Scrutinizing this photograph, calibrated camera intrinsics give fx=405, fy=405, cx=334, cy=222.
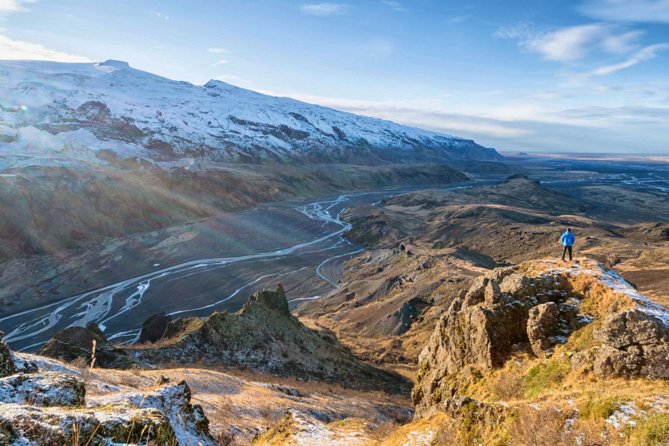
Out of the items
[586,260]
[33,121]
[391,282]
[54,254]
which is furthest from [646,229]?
[33,121]

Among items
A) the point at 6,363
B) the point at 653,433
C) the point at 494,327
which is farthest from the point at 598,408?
the point at 6,363

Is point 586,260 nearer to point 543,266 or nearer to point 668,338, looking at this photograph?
point 543,266

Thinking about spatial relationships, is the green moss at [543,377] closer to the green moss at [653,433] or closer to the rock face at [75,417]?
the green moss at [653,433]

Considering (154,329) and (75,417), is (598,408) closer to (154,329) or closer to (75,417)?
(75,417)

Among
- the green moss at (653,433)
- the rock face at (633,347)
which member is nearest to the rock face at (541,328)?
the rock face at (633,347)

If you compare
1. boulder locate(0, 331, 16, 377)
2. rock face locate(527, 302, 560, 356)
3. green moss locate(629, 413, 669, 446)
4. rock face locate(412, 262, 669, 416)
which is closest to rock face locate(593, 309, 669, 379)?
rock face locate(412, 262, 669, 416)

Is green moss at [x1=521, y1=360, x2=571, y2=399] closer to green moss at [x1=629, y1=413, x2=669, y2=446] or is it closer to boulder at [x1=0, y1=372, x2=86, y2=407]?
green moss at [x1=629, y1=413, x2=669, y2=446]
